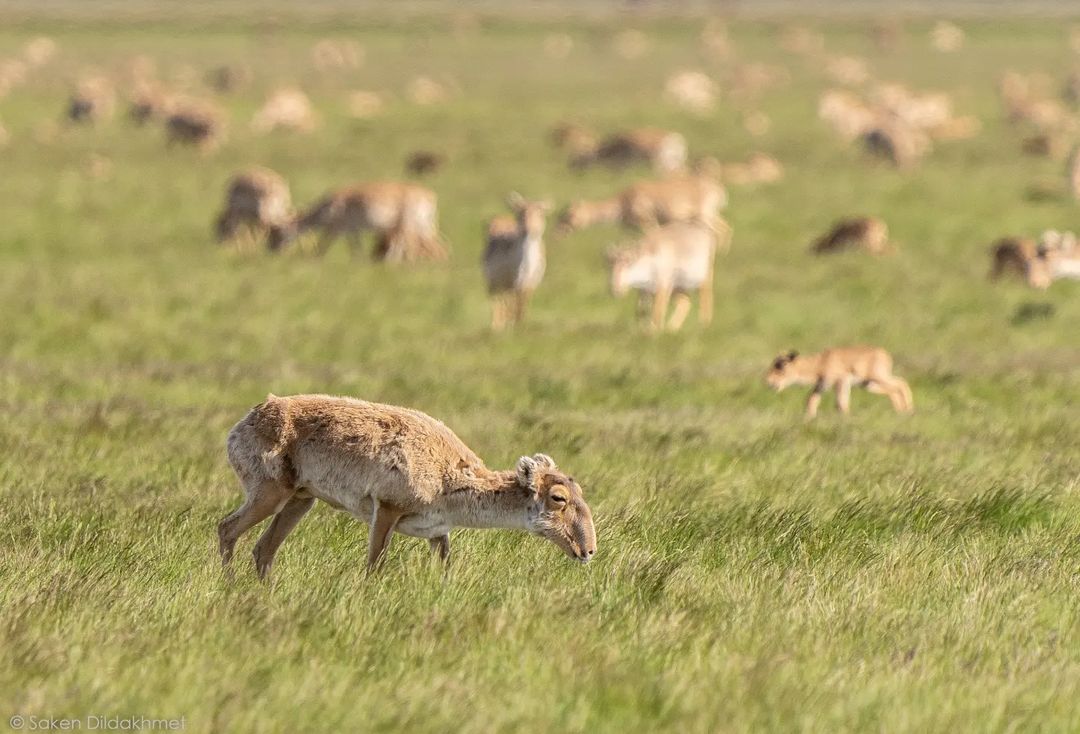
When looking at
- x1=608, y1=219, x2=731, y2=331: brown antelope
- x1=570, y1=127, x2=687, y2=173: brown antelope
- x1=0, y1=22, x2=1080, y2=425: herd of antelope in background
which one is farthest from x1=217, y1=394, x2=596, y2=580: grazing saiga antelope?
x1=570, y1=127, x2=687, y2=173: brown antelope

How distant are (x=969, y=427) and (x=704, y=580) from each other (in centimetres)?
605

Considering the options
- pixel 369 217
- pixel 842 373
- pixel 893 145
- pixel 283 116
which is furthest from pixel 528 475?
pixel 283 116

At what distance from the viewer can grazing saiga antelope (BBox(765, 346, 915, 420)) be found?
15305 millimetres

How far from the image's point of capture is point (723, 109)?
196 ft

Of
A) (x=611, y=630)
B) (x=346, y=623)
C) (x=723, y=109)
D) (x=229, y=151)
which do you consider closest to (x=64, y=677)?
(x=346, y=623)

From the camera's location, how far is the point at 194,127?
46.0 meters

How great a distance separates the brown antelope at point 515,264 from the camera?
22.1 meters

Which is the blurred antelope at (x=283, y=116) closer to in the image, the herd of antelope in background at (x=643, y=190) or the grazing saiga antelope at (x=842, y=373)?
the herd of antelope in background at (x=643, y=190)

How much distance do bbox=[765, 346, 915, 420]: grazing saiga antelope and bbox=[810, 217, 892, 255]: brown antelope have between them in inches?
461

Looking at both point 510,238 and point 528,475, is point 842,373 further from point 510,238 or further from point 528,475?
point 510,238

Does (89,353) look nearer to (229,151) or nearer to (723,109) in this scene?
(229,151)

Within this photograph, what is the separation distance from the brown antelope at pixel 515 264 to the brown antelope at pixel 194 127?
2408cm

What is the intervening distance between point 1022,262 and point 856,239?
145 inches

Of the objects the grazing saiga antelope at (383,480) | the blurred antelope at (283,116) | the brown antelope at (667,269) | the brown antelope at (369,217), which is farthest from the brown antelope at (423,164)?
the grazing saiga antelope at (383,480)
